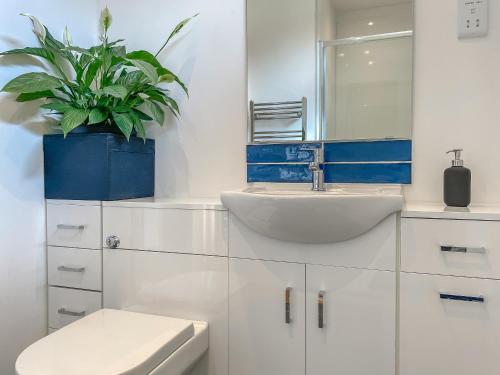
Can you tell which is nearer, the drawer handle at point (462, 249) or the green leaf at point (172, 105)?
the drawer handle at point (462, 249)

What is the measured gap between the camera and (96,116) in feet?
4.63

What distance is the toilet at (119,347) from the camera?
0.99 m

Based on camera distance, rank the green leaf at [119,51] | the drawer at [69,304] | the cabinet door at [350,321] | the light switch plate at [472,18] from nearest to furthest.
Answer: the cabinet door at [350,321]
the light switch plate at [472,18]
the drawer at [69,304]
the green leaf at [119,51]

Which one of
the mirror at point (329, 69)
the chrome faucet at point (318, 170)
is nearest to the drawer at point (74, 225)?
the mirror at point (329, 69)

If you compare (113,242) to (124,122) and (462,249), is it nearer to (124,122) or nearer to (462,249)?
(124,122)

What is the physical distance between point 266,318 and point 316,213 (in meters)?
0.45

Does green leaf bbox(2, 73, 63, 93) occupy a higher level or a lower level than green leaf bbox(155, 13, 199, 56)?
lower

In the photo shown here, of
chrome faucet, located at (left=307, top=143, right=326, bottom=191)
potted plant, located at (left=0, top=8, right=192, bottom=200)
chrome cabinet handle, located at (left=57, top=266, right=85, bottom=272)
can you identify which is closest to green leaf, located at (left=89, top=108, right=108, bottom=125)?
potted plant, located at (left=0, top=8, right=192, bottom=200)

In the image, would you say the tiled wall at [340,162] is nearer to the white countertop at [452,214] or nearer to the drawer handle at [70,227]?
the white countertop at [452,214]

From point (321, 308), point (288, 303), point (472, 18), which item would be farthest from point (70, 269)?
point (472, 18)

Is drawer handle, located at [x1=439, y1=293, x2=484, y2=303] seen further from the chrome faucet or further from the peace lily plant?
the peace lily plant

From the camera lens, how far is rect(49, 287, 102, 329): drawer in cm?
150

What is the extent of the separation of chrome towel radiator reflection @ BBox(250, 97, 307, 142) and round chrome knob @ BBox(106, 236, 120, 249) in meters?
0.69

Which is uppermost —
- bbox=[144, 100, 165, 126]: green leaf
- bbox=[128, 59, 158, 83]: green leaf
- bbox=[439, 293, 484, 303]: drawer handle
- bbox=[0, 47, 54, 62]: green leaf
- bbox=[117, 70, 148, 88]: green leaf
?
bbox=[0, 47, 54, 62]: green leaf
